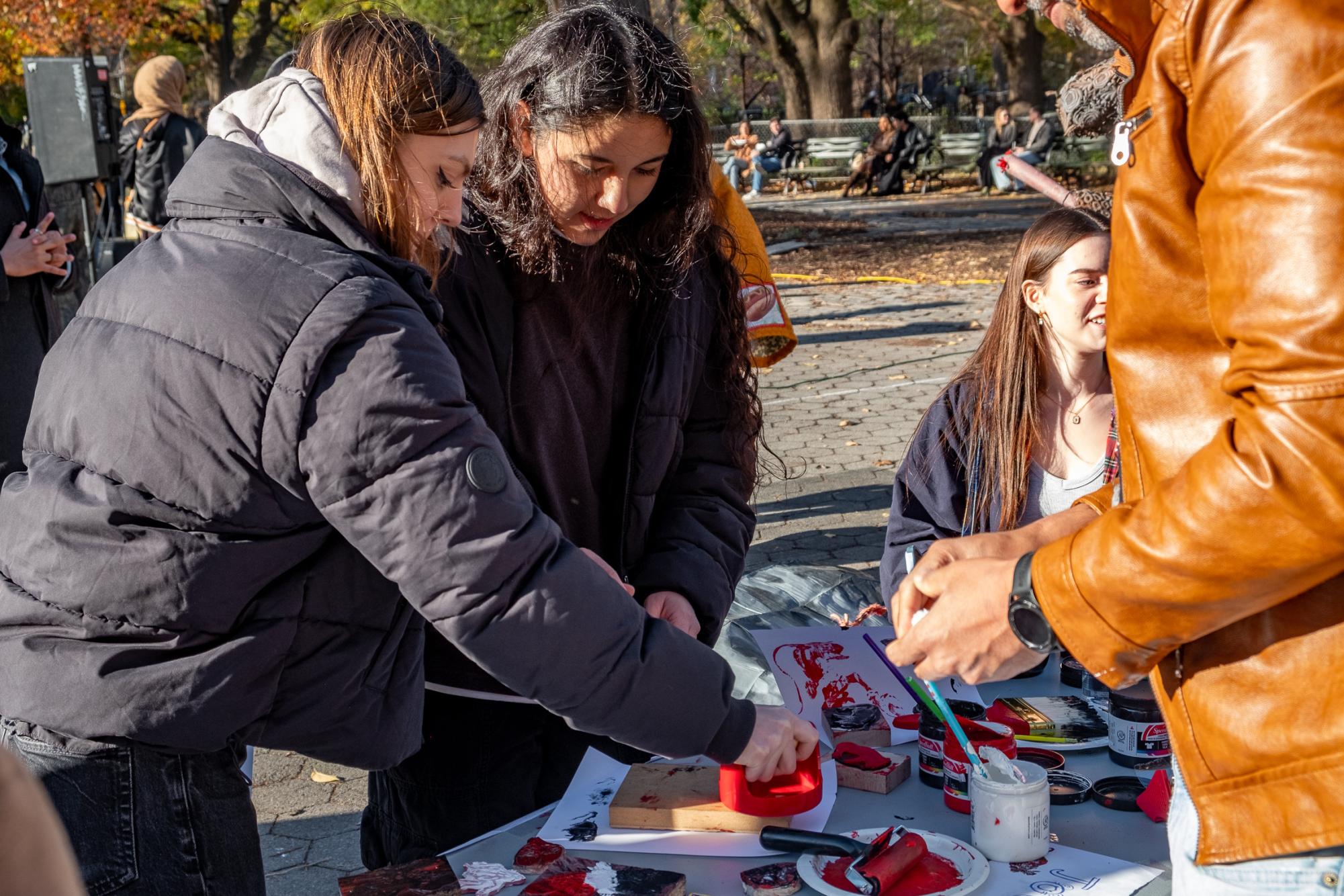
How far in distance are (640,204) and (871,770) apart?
3.57ft

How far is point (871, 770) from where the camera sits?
1985 millimetres

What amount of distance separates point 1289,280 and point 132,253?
1.31 m

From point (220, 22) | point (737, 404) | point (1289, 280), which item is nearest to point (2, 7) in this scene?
point (220, 22)

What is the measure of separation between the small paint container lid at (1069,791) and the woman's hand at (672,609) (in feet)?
2.24

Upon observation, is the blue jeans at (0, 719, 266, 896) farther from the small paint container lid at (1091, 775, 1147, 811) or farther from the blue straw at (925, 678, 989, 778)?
the small paint container lid at (1091, 775, 1147, 811)

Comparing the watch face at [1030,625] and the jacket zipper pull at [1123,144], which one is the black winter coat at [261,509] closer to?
the watch face at [1030,625]

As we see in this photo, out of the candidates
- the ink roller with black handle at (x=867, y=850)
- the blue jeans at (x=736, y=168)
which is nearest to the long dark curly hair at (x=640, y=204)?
the ink roller with black handle at (x=867, y=850)

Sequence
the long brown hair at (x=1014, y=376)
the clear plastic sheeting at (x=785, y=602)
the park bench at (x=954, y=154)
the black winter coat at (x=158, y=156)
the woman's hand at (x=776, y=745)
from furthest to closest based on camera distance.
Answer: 1. the park bench at (x=954, y=154)
2. the black winter coat at (x=158, y=156)
3. the clear plastic sheeting at (x=785, y=602)
4. the long brown hair at (x=1014, y=376)
5. the woman's hand at (x=776, y=745)

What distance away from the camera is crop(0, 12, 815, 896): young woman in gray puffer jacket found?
146 centimetres

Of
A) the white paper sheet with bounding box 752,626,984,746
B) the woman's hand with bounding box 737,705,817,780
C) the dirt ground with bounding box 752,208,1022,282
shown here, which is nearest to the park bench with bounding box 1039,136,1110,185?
the dirt ground with bounding box 752,208,1022,282

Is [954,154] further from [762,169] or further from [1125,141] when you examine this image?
[1125,141]

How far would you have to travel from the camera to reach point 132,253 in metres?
1.60

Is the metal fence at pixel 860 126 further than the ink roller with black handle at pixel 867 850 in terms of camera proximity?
Yes

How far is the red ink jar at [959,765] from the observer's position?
1896mm
